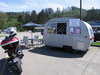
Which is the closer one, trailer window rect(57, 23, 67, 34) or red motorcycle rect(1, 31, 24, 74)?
red motorcycle rect(1, 31, 24, 74)

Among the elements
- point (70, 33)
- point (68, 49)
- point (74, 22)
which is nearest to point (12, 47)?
point (70, 33)

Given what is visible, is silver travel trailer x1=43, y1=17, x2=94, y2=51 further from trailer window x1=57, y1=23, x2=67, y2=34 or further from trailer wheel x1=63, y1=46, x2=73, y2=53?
trailer wheel x1=63, y1=46, x2=73, y2=53

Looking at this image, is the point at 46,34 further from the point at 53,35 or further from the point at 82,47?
the point at 82,47

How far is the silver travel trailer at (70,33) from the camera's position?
8633 mm

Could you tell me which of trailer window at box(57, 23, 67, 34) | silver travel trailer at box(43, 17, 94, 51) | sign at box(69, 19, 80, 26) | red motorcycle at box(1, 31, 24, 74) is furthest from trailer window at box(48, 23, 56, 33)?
red motorcycle at box(1, 31, 24, 74)

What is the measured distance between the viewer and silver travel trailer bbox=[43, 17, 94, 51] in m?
8.63

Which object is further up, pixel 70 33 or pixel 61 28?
pixel 61 28

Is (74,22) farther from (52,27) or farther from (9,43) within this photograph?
(9,43)

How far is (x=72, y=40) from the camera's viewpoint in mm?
8961

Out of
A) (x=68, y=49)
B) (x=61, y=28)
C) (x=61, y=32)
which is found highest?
Result: (x=61, y=28)

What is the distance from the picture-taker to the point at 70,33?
9055 mm

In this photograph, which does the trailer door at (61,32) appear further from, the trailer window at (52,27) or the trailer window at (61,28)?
the trailer window at (52,27)

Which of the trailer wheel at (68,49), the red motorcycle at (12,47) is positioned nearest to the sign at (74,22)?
the trailer wheel at (68,49)

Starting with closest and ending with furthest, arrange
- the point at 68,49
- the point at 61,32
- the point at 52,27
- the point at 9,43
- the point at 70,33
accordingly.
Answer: the point at 9,43, the point at 70,33, the point at 68,49, the point at 61,32, the point at 52,27
